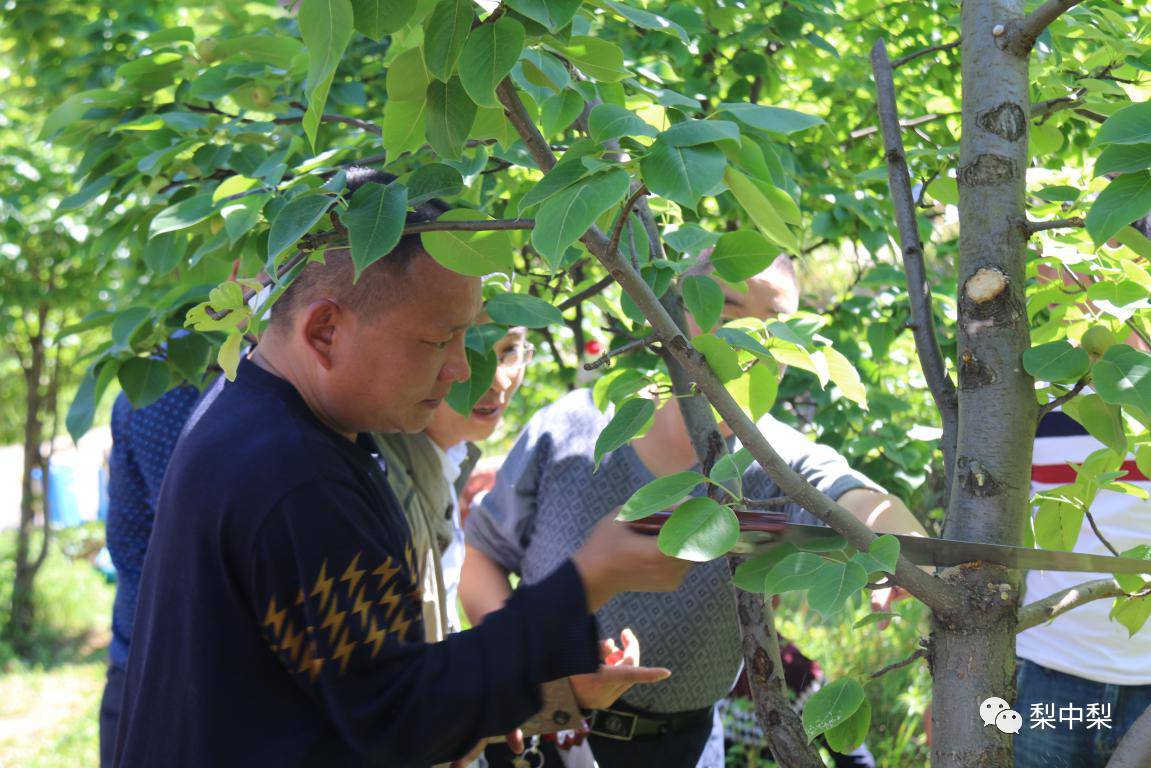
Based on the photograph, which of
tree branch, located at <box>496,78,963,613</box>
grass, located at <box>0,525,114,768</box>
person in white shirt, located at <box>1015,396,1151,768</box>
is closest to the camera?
tree branch, located at <box>496,78,963,613</box>

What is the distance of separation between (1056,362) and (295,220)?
0.89 meters

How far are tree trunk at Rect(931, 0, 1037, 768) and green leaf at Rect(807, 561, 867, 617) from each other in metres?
0.27

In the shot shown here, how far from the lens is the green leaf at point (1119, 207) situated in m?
1.11

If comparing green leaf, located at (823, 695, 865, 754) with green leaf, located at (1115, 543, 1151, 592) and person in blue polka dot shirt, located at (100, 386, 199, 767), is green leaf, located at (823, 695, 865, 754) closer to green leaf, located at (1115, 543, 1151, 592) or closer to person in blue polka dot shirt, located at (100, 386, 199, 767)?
green leaf, located at (1115, 543, 1151, 592)

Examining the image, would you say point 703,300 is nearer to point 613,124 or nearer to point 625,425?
point 625,425

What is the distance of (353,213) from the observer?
48.2 inches

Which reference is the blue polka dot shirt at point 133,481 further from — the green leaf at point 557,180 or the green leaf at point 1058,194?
the green leaf at point 1058,194

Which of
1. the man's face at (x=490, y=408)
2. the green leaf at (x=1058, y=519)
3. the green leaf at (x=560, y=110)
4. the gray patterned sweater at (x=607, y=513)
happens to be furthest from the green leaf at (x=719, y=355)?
the man's face at (x=490, y=408)

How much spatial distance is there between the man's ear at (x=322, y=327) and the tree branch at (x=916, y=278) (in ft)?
2.84

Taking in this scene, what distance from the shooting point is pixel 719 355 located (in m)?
1.34

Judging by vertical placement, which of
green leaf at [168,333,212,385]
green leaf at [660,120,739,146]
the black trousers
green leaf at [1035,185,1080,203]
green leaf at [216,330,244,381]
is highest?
green leaf at [660,120,739,146]

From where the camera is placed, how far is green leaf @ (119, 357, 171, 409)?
180 cm

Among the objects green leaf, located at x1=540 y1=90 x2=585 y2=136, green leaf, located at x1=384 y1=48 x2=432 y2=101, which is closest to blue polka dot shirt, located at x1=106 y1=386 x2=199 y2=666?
green leaf, located at x1=540 y1=90 x2=585 y2=136

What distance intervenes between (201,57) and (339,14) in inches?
53.5
